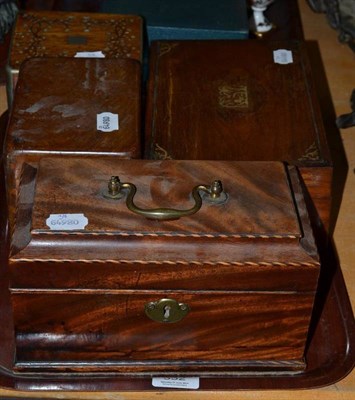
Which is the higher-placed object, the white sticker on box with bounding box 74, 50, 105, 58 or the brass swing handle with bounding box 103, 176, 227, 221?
the brass swing handle with bounding box 103, 176, 227, 221

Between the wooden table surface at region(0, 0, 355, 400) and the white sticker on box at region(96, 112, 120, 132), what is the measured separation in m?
0.44

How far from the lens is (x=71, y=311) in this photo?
1.36 metres

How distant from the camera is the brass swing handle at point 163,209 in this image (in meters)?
1.30

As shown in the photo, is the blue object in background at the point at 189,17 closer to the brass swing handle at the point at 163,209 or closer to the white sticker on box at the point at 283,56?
the white sticker on box at the point at 283,56

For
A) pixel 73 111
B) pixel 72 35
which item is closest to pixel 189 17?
pixel 72 35

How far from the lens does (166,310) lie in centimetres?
136

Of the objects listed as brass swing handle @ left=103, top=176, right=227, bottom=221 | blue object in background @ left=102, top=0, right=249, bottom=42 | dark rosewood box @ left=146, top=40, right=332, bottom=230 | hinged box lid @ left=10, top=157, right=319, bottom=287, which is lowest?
blue object in background @ left=102, top=0, right=249, bottom=42

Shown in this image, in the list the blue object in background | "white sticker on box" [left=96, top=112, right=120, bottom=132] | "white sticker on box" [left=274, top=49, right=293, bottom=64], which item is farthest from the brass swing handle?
the blue object in background

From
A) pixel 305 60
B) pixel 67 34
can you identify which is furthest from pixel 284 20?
pixel 67 34

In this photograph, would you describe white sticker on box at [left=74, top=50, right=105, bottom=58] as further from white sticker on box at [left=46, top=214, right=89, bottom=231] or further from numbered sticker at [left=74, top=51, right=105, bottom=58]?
white sticker on box at [left=46, top=214, right=89, bottom=231]

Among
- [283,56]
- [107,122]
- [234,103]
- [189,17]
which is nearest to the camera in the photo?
[107,122]

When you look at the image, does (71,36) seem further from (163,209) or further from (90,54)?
(163,209)

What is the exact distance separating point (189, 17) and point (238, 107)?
412 mm

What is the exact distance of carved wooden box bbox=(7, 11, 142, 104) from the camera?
1.82 m
